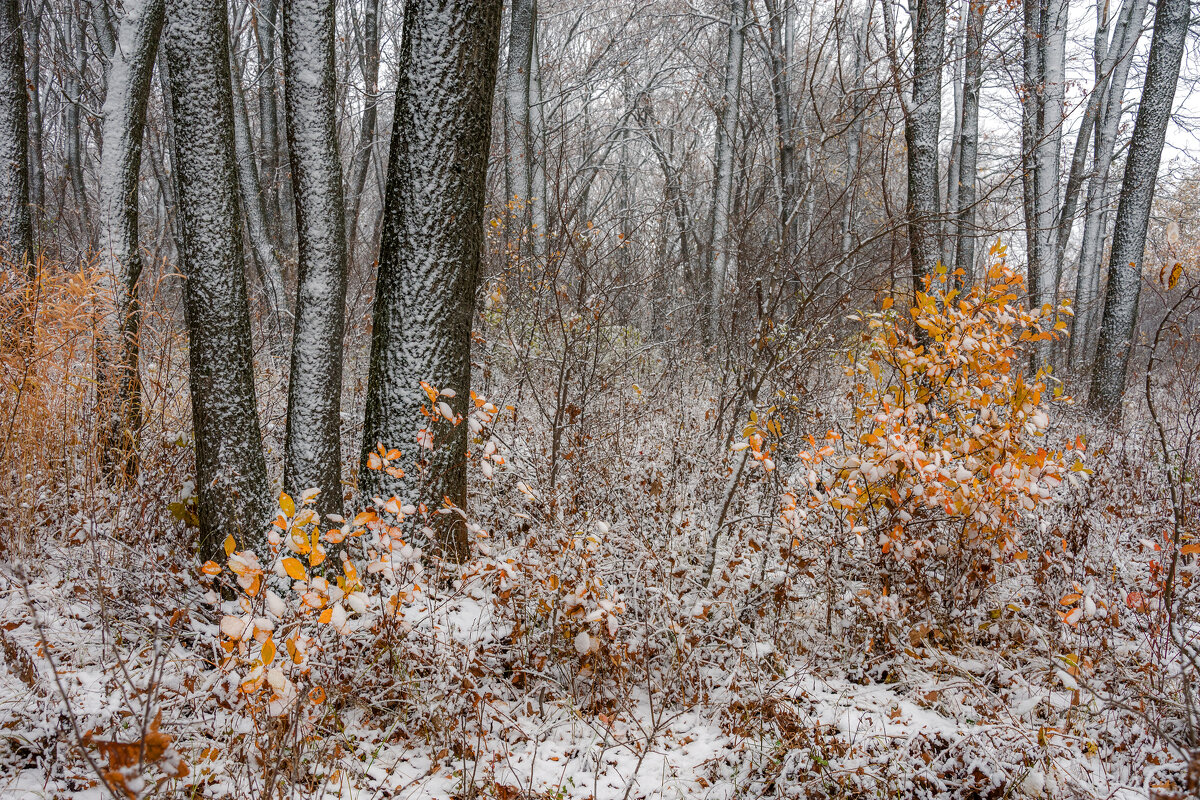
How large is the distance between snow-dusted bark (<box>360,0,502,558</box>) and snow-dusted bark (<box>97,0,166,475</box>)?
2.08 meters

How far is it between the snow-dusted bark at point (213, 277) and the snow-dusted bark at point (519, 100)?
4.97 meters

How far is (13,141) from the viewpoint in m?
4.96

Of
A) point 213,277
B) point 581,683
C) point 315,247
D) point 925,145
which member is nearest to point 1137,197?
point 925,145

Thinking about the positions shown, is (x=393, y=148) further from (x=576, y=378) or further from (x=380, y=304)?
(x=576, y=378)

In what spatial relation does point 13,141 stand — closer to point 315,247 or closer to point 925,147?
point 315,247

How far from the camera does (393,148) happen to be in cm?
336

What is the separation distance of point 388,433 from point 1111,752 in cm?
343

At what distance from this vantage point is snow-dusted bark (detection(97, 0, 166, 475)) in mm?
4254

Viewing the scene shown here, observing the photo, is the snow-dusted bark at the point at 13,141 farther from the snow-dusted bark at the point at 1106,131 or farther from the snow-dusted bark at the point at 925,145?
the snow-dusted bark at the point at 1106,131

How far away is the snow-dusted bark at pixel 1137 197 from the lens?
715cm

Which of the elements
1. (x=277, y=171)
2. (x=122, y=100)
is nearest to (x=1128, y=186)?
(x=122, y=100)

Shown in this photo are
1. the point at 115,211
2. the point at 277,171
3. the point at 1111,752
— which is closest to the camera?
the point at 1111,752

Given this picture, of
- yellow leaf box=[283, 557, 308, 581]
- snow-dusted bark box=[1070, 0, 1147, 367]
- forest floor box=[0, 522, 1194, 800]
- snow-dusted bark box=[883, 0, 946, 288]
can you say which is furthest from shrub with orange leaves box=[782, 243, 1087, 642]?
snow-dusted bark box=[1070, 0, 1147, 367]

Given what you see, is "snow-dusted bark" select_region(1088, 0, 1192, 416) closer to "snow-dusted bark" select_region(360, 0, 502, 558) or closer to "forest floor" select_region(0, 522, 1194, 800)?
"forest floor" select_region(0, 522, 1194, 800)
